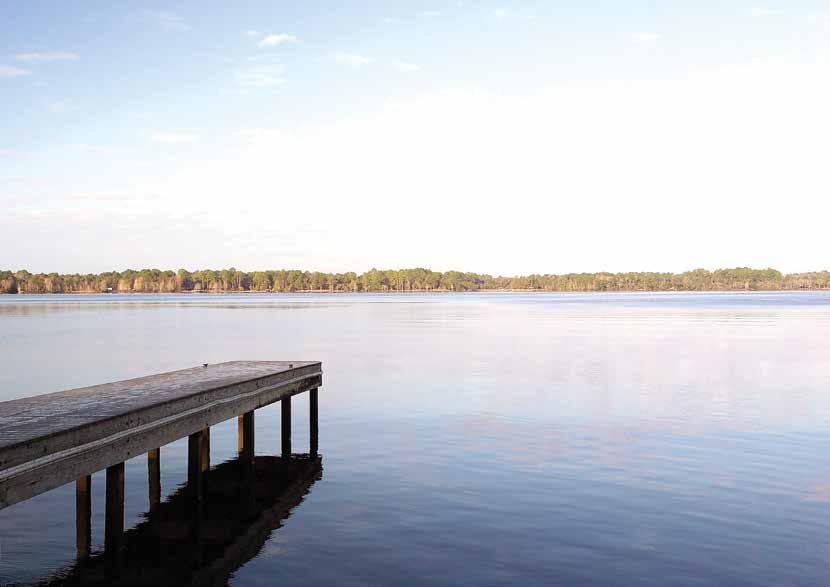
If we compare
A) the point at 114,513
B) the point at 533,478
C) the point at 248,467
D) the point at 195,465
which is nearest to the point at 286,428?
the point at 248,467

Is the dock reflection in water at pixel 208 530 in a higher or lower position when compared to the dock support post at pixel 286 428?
lower

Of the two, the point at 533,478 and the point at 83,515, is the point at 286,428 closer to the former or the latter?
the point at 533,478

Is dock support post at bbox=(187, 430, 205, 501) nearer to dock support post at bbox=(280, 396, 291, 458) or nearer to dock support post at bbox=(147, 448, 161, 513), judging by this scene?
dock support post at bbox=(147, 448, 161, 513)

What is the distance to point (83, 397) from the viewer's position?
11.7 m

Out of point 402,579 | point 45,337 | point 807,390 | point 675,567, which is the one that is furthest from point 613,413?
point 45,337

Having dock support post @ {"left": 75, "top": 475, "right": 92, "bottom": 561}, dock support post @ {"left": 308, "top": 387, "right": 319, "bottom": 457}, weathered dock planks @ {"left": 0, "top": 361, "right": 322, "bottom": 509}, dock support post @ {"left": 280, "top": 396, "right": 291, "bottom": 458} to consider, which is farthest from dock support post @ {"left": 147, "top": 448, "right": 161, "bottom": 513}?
dock support post @ {"left": 308, "top": 387, "right": 319, "bottom": 457}

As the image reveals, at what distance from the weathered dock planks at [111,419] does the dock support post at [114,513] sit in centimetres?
5

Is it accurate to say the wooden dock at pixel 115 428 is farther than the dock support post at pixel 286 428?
No

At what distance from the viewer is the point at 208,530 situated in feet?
35.7

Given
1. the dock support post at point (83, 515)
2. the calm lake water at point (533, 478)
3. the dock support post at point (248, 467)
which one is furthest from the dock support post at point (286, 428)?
the dock support post at point (83, 515)

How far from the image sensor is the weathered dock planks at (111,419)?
25.3 ft

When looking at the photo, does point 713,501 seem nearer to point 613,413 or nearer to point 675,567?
point 675,567

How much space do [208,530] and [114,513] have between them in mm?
1710

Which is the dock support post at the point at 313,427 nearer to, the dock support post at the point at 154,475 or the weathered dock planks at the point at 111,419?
the weathered dock planks at the point at 111,419
